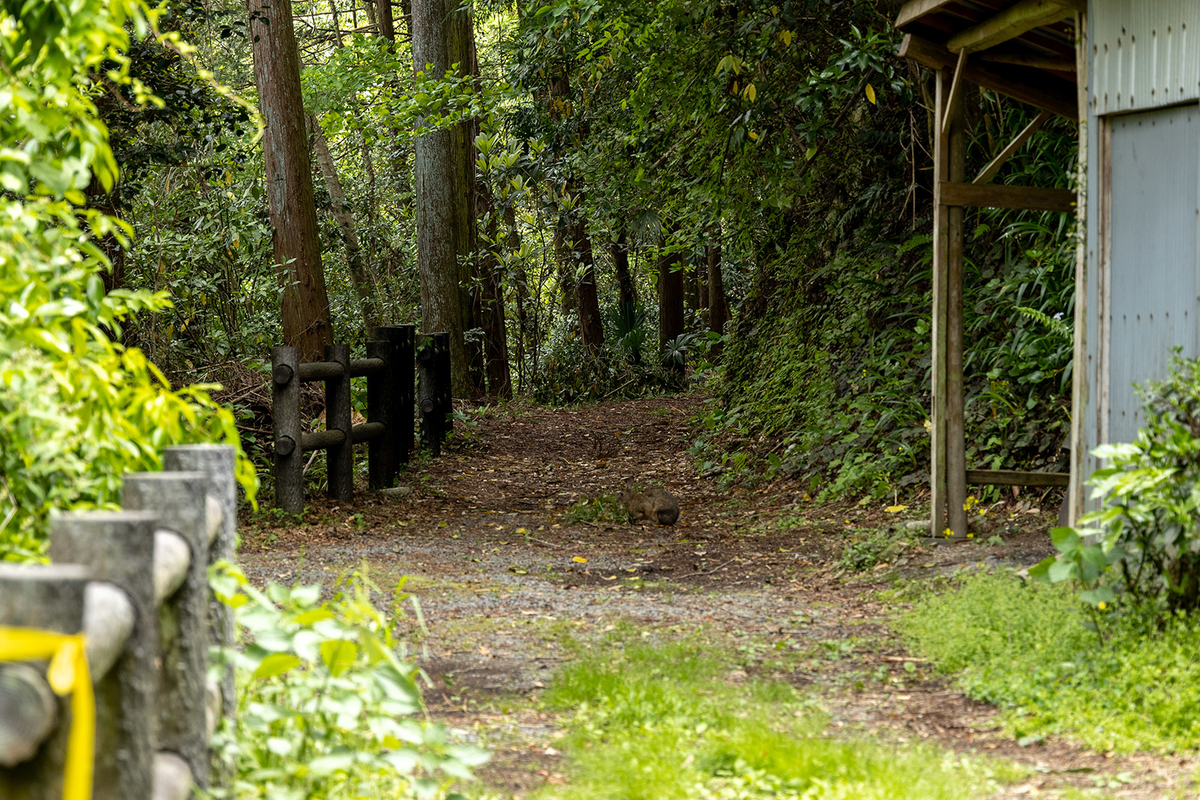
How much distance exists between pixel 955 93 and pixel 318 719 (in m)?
5.84

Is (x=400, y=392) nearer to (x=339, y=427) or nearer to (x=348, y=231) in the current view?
(x=339, y=427)

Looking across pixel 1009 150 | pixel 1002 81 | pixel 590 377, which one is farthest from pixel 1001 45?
pixel 590 377

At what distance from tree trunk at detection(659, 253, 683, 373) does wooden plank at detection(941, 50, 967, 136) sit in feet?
39.3

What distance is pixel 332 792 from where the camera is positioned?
2740 mm

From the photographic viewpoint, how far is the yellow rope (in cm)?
160

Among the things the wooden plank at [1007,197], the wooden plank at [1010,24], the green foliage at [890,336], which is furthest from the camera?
the green foliage at [890,336]

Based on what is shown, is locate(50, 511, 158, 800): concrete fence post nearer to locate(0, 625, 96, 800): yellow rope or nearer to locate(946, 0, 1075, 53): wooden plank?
locate(0, 625, 96, 800): yellow rope

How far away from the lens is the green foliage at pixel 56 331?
2.54 metres

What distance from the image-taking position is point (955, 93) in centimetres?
700

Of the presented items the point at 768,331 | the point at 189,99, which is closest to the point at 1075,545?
the point at 189,99

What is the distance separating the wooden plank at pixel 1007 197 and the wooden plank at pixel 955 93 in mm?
461

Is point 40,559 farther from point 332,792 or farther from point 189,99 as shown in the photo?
point 189,99

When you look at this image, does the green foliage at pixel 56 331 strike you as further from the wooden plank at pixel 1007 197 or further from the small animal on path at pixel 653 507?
the small animal on path at pixel 653 507

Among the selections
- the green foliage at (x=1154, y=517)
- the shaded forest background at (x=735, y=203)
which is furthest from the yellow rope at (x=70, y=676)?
the shaded forest background at (x=735, y=203)
